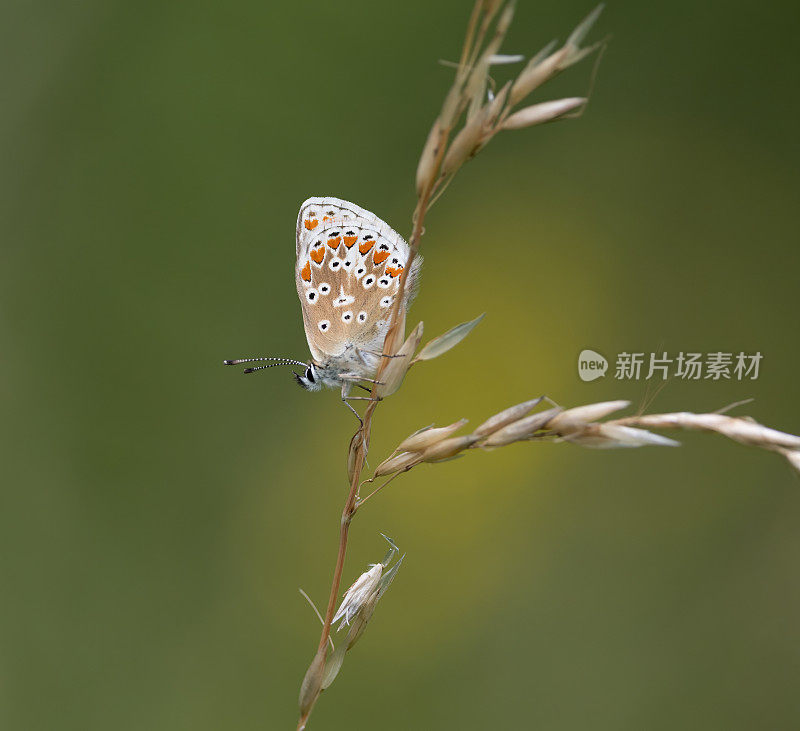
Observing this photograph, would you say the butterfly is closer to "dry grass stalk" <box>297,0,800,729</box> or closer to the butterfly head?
the butterfly head

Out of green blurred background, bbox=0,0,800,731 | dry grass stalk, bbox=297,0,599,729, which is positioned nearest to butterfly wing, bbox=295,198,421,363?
dry grass stalk, bbox=297,0,599,729

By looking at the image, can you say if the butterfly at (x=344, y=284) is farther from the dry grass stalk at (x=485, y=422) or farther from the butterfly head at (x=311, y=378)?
the dry grass stalk at (x=485, y=422)

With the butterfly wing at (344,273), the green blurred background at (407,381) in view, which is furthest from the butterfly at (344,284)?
the green blurred background at (407,381)

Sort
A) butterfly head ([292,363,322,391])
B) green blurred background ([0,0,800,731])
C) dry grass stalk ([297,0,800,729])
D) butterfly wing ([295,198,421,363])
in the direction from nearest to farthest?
dry grass stalk ([297,0,800,729]), butterfly wing ([295,198,421,363]), butterfly head ([292,363,322,391]), green blurred background ([0,0,800,731])

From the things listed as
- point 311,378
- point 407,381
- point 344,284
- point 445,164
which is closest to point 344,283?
point 344,284

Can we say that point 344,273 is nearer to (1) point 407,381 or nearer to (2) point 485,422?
(2) point 485,422

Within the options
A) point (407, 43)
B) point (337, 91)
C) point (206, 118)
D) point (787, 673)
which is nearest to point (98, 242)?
point (206, 118)
